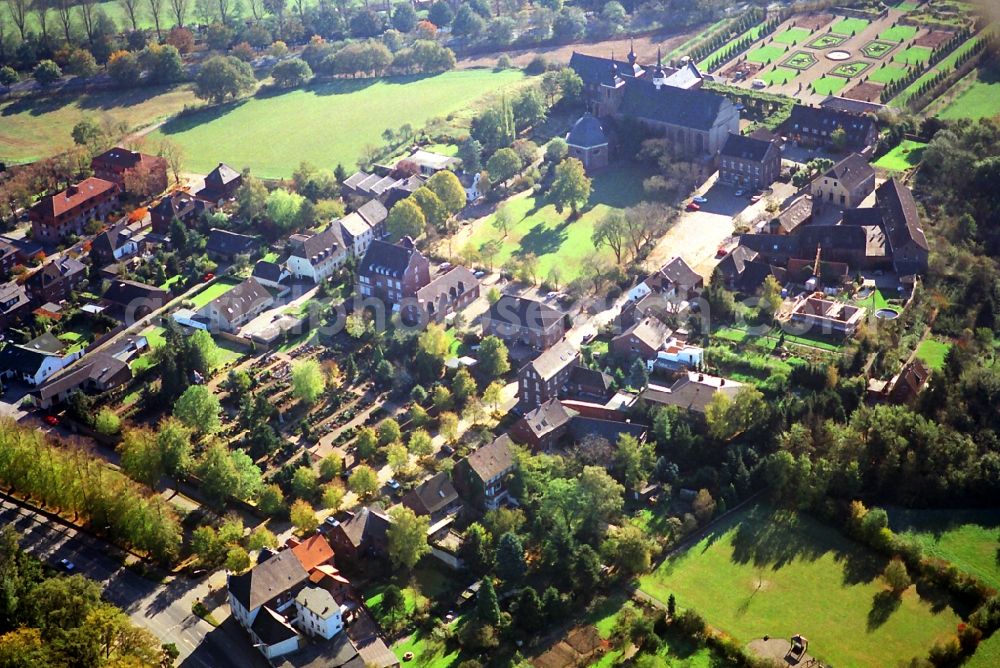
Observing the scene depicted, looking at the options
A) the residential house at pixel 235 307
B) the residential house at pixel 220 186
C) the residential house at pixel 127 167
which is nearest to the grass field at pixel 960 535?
the residential house at pixel 235 307

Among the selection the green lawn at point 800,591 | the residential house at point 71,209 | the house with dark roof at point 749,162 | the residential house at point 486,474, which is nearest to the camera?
the green lawn at point 800,591

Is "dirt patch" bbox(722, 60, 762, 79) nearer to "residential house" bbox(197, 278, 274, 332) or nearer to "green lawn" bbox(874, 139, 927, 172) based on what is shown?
"green lawn" bbox(874, 139, 927, 172)

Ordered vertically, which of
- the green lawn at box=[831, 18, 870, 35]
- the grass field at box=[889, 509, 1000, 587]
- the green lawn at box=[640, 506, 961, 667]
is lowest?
the green lawn at box=[640, 506, 961, 667]

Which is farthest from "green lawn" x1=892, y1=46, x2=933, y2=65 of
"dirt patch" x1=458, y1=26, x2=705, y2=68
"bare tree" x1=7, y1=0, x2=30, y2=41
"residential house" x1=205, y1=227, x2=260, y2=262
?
"bare tree" x1=7, y1=0, x2=30, y2=41

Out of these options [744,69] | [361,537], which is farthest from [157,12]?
[361,537]

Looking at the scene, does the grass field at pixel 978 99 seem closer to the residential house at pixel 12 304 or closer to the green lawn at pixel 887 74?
the green lawn at pixel 887 74
